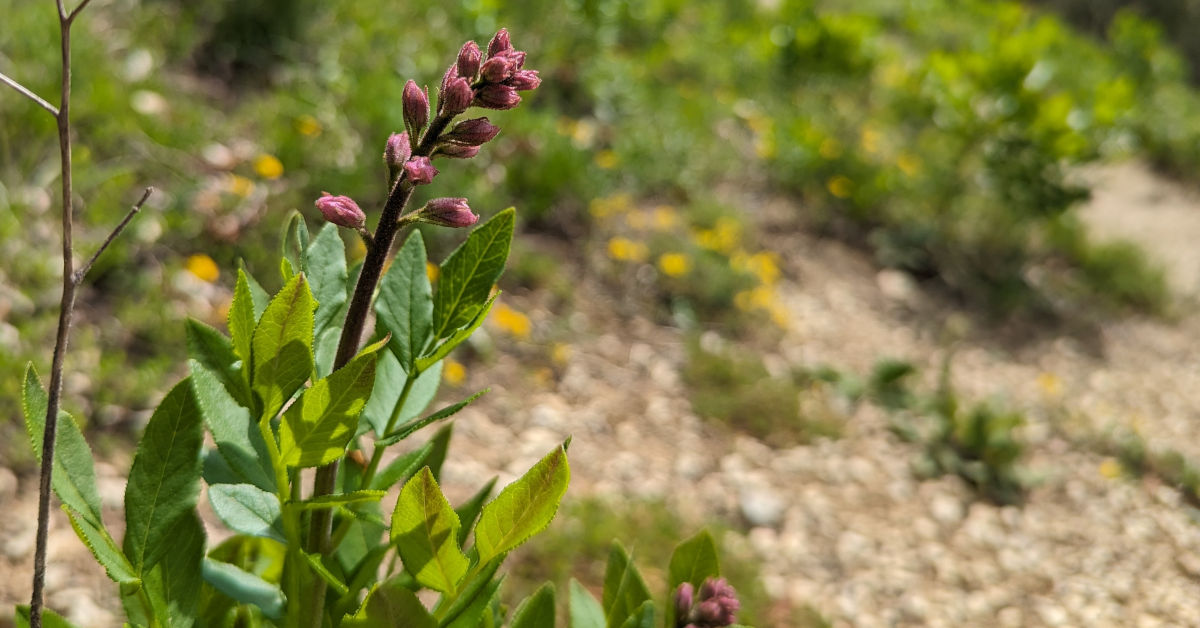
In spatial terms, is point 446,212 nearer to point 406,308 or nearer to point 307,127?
point 406,308

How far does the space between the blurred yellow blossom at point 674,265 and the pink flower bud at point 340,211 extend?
9.59 feet

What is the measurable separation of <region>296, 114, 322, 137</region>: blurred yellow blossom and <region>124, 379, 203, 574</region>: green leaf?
279cm

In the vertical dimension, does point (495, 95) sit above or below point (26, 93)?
below

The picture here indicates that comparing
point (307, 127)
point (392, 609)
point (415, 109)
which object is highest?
point (307, 127)

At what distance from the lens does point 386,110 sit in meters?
3.61

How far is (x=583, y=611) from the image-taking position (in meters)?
1.20

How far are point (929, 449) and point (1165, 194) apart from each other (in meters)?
4.86

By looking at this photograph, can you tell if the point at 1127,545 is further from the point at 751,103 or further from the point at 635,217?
the point at 751,103

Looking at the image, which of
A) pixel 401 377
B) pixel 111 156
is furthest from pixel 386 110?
pixel 401 377

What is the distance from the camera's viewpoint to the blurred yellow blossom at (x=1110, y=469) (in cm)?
325

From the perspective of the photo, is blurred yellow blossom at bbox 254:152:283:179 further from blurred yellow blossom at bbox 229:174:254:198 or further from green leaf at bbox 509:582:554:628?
green leaf at bbox 509:582:554:628

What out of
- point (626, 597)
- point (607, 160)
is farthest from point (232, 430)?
point (607, 160)

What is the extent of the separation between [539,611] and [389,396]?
1.03ft

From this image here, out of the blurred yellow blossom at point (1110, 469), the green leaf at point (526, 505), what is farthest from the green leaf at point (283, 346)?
the blurred yellow blossom at point (1110, 469)
